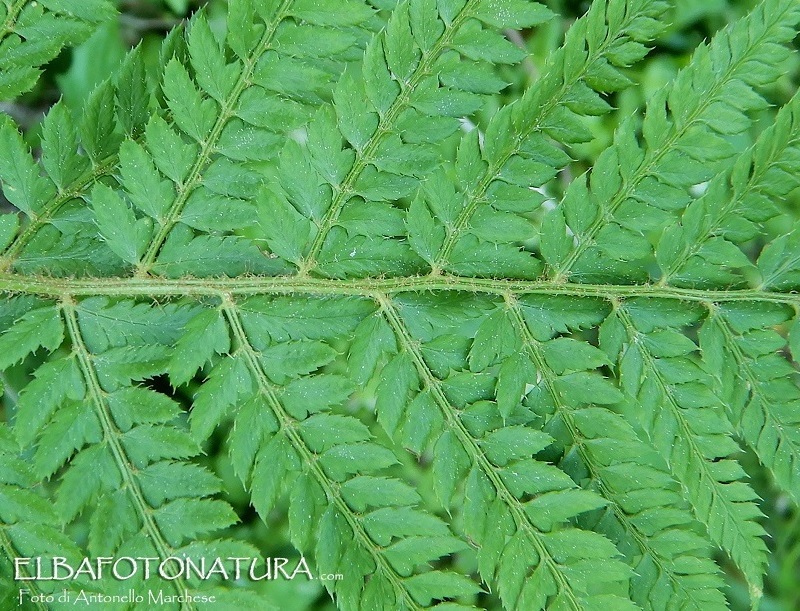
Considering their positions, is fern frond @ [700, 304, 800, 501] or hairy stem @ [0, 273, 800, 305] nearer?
fern frond @ [700, 304, 800, 501]

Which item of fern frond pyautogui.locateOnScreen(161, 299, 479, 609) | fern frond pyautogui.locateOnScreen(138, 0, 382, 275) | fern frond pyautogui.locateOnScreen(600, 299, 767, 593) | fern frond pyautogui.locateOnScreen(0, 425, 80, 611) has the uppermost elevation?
fern frond pyautogui.locateOnScreen(138, 0, 382, 275)

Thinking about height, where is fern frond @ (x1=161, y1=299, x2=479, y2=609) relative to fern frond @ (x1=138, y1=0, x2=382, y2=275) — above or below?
below

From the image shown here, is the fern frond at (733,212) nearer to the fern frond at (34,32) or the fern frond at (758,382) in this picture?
the fern frond at (758,382)

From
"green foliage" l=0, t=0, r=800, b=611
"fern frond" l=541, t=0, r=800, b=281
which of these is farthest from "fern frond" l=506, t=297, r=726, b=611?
"fern frond" l=541, t=0, r=800, b=281

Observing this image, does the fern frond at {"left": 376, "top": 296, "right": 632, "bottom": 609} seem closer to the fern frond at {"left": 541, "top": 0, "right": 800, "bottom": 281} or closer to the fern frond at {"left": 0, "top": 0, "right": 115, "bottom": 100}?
the fern frond at {"left": 541, "top": 0, "right": 800, "bottom": 281}

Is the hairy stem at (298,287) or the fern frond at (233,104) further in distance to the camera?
the hairy stem at (298,287)

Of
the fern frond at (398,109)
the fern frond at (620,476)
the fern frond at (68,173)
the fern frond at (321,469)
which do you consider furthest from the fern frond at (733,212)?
the fern frond at (68,173)

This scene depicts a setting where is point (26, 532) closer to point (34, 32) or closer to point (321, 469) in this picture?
point (321, 469)
